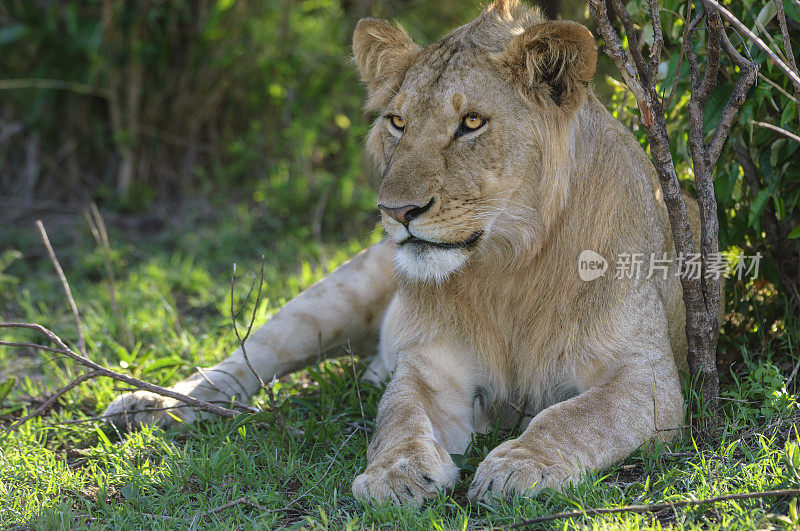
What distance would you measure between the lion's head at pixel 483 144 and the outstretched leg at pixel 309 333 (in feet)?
3.60

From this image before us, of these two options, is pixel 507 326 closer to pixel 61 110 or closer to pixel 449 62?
pixel 449 62

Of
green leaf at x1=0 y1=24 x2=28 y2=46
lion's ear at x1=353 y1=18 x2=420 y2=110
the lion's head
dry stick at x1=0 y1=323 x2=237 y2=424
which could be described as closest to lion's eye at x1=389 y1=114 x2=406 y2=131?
the lion's head

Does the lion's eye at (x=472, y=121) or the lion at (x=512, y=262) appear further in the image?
the lion's eye at (x=472, y=121)

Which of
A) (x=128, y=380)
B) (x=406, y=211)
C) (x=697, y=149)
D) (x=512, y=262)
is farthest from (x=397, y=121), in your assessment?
(x=128, y=380)

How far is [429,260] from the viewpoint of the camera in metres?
2.97

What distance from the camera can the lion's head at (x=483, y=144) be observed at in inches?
115

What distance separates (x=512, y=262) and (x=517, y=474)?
867 millimetres

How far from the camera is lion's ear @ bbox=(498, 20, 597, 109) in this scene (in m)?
2.90

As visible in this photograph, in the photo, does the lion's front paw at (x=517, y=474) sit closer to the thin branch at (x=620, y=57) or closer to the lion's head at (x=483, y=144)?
the lion's head at (x=483, y=144)

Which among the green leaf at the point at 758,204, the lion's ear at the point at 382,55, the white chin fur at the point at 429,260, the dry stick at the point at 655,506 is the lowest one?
the dry stick at the point at 655,506

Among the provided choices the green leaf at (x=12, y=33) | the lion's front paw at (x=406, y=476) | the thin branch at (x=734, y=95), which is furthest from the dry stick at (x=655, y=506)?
the green leaf at (x=12, y=33)

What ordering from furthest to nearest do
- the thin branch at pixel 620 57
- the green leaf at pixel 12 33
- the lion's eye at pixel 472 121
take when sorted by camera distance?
the green leaf at pixel 12 33, the lion's eye at pixel 472 121, the thin branch at pixel 620 57

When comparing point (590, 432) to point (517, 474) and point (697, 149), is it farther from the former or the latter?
point (697, 149)

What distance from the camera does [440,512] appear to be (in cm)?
266
